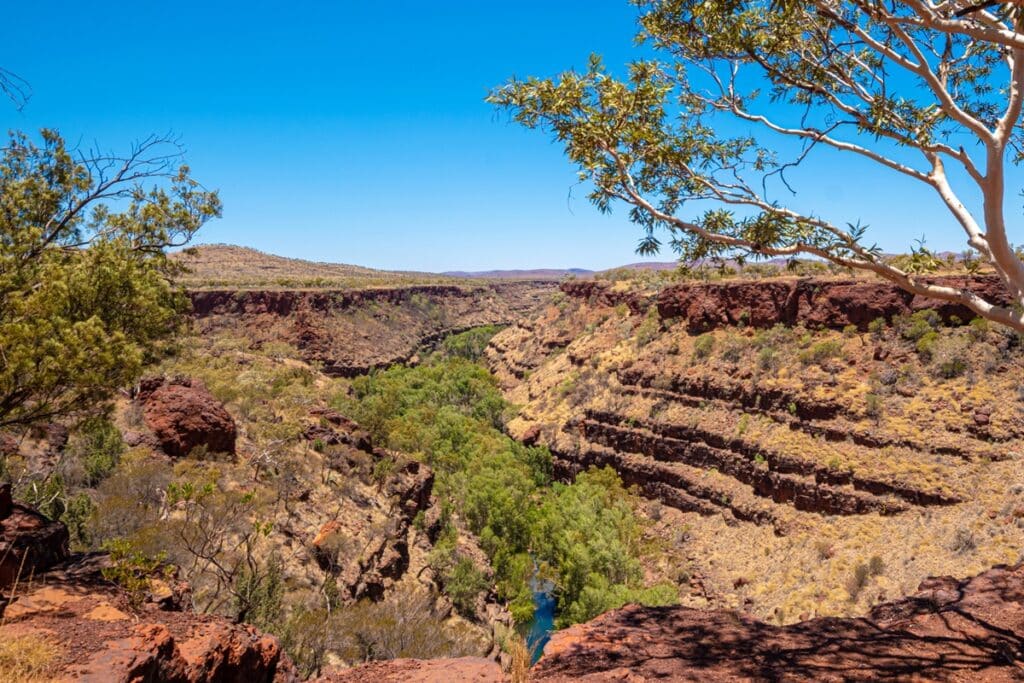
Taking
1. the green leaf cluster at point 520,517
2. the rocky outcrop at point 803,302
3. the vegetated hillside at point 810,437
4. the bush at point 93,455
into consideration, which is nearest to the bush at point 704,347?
the vegetated hillside at point 810,437

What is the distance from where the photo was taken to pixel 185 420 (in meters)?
20.2

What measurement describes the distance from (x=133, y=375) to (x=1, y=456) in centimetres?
652

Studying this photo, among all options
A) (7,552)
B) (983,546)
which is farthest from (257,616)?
(983,546)

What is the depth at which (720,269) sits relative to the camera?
912cm

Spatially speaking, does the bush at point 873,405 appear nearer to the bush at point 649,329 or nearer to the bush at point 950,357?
the bush at point 950,357

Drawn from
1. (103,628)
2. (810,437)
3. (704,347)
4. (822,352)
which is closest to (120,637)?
(103,628)

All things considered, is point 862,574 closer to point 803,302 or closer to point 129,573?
point 803,302

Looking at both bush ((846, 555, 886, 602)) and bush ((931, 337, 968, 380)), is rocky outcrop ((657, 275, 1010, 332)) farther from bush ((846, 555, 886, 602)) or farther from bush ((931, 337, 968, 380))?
bush ((846, 555, 886, 602))

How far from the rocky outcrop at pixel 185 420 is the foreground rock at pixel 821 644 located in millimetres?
17289

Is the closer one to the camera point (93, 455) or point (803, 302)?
point (93, 455)

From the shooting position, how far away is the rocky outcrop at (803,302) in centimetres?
3334

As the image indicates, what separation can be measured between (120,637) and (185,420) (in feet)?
51.9

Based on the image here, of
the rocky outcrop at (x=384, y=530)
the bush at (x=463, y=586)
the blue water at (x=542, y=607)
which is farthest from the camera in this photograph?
the blue water at (x=542, y=607)

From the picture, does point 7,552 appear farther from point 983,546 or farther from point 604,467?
point 604,467
